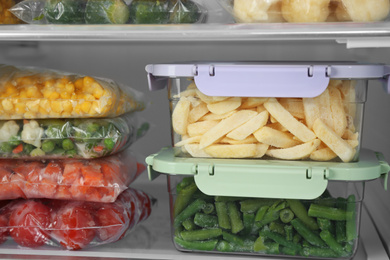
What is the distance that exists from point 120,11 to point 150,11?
7cm

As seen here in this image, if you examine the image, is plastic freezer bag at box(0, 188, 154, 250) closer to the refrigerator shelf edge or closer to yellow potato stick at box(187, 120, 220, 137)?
yellow potato stick at box(187, 120, 220, 137)

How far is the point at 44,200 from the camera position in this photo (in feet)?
4.32

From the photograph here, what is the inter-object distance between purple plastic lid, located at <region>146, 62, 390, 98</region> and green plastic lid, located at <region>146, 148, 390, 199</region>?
0.50ft

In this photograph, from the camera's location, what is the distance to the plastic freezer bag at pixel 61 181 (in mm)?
1251

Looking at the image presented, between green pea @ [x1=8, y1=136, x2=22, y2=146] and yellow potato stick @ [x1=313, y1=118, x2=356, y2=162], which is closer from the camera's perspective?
yellow potato stick @ [x1=313, y1=118, x2=356, y2=162]

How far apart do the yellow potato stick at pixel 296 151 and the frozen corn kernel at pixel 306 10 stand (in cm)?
26

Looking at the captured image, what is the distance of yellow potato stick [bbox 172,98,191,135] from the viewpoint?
1.13 meters

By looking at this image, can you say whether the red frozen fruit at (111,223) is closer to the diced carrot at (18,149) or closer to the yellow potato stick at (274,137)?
the diced carrot at (18,149)

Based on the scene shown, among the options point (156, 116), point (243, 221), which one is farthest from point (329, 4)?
point (156, 116)

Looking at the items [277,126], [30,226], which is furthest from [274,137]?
[30,226]

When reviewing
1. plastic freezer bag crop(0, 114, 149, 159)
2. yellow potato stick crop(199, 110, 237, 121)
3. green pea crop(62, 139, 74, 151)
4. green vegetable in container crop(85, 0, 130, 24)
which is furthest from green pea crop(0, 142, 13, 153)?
yellow potato stick crop(199, 110, 237, 121)

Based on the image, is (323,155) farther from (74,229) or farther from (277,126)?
(74,229)

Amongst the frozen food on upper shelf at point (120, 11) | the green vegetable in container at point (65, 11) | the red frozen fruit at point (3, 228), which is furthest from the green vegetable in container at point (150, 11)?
the red frozen fruit at point (3, 228)

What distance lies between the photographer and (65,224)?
1.22 m
